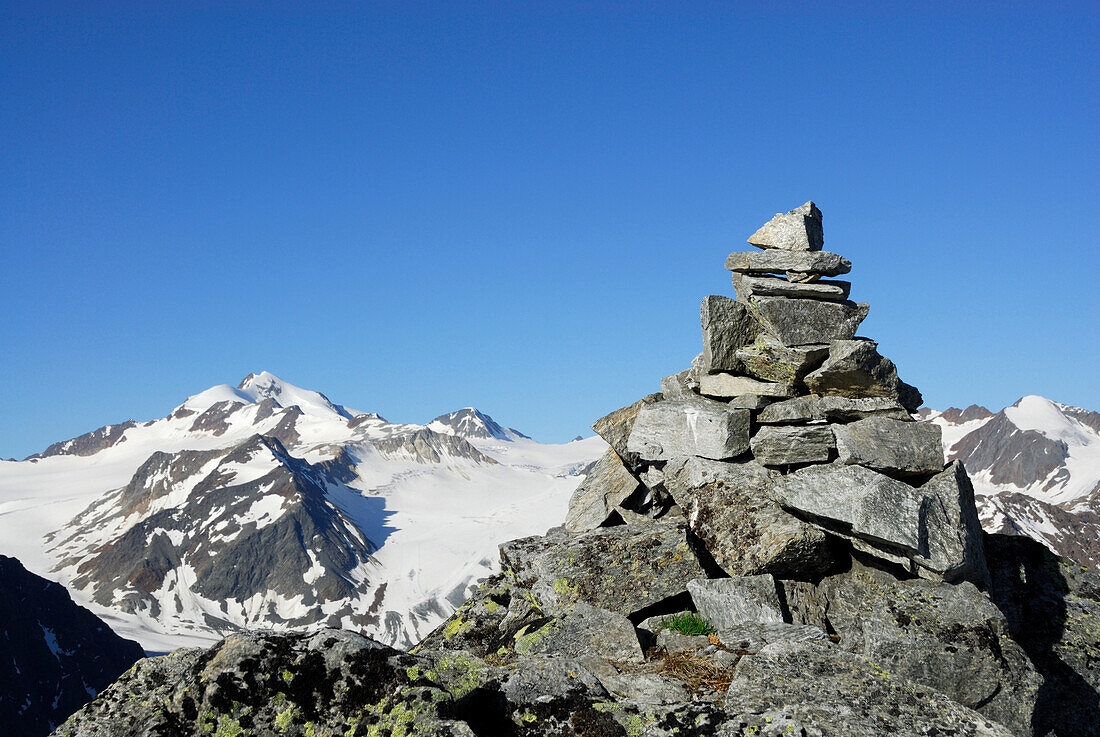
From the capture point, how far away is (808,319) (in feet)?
66.7

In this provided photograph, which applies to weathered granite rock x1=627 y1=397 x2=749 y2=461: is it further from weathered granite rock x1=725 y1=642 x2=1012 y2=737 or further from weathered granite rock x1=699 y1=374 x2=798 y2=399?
weathered granite rock x1=725 y1=642 x2=1012 y2=737

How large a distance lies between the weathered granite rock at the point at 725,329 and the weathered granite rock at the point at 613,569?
197 inches

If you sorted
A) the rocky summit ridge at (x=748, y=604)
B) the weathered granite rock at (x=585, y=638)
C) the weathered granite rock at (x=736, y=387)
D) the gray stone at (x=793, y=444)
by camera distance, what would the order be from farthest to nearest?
1. the weathered granite rock at (x=736, y=387)
2. the gray stone at (x=793, y=444)
3. the weathered granite rock at (x=585, y=638)
4. the rocky summit ridge at (x=748, y=604)

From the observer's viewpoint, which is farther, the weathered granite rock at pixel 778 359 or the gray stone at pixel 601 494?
the gray stone at pixel 601 494

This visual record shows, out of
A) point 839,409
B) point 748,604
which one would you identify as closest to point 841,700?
point 748,604

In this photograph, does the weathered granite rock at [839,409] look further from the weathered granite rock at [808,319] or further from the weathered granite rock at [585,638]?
the weathered granite rock at [585,638]

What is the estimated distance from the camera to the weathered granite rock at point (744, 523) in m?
16.7

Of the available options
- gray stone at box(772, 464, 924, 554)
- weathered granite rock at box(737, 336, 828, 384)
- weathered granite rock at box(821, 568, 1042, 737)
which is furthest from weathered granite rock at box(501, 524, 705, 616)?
weathered granite rock at box(737, 336, 828, 384)

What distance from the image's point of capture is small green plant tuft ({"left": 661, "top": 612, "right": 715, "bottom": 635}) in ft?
→ 50.4

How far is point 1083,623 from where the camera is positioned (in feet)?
53.8

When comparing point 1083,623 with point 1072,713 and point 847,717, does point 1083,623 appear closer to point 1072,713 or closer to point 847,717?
point 1072,713

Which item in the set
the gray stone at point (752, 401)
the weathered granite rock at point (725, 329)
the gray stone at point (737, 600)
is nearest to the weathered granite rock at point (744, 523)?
the gray stone at point (737, 600)

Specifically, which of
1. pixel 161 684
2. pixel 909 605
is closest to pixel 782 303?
pixel 909 605

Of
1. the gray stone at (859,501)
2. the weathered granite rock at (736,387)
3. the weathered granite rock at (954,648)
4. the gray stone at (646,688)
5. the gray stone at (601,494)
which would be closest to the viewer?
the gray stone at (646,688)
